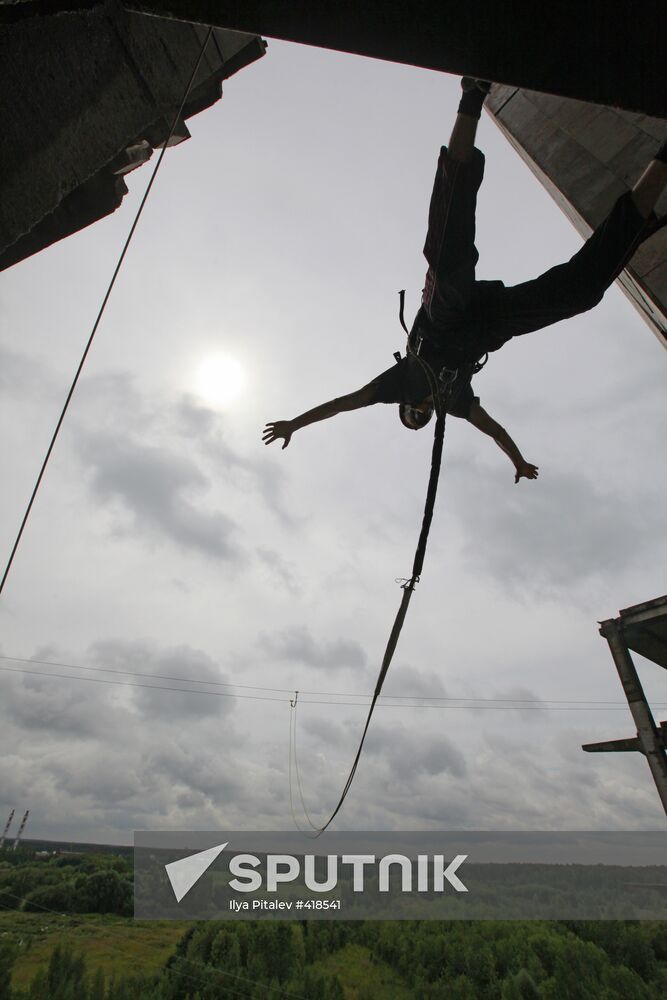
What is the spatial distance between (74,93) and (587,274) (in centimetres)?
249

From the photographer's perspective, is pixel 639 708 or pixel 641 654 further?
pixel 641 654

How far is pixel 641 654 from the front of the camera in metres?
5.32

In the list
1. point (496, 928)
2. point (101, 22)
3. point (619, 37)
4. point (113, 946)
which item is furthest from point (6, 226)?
point (496, 928)

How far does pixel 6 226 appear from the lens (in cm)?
200

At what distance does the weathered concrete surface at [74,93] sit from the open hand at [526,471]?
3327 millimetres

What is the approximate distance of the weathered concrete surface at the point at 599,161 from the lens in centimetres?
366

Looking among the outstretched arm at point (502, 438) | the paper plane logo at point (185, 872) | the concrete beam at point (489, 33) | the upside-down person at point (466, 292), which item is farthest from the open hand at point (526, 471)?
the paper plane logo at point (185, 872)

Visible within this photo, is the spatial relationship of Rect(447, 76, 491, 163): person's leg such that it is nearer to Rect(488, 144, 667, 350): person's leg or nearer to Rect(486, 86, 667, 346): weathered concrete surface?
Rect(488, 144, 667, 350): person's leg

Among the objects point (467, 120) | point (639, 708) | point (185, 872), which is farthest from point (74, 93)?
point (185, 872)

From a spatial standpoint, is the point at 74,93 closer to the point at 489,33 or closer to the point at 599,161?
the point at 489,33

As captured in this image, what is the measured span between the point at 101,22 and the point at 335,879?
5277 inches

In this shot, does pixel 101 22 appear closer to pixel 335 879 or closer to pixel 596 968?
pixel 596 968

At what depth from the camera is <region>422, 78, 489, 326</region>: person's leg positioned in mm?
2250

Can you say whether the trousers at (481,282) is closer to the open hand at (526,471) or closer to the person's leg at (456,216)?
the person's leg at (456,216)
